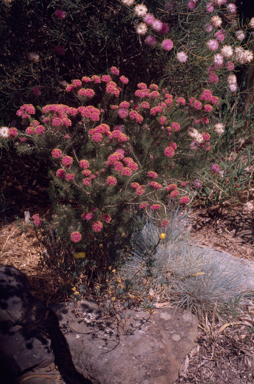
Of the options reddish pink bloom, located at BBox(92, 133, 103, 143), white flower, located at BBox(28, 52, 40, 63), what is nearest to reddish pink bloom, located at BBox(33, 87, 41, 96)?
white flower, located at BBox(28, 52, 40, 63)

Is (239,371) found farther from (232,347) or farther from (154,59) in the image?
(154,59)

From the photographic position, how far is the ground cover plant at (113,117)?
2277 millimetres

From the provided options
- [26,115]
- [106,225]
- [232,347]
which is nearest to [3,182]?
[26,115]

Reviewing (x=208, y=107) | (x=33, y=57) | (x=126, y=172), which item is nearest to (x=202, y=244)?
(x=208, y=107)

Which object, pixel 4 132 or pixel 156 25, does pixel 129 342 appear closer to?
pixel 4 132

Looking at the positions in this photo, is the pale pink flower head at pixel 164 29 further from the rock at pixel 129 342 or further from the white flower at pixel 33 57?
the rock at pixel 129 342

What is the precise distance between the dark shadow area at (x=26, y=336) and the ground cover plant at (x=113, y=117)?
0.35m

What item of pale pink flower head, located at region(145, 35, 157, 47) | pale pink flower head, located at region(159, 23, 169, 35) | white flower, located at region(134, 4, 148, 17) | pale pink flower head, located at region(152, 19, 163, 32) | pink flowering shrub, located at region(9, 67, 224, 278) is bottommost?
pink flowering shrub, located at region(9, 67, 224, 278)

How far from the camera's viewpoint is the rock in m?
1.96

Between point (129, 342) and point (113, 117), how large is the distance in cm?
186

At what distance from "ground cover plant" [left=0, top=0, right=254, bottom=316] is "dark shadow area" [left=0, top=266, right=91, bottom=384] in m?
0.35

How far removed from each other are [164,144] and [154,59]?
1.16 metres

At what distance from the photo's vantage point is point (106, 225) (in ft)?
7.73

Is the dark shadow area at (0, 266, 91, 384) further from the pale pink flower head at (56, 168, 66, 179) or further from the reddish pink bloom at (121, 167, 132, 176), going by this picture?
the reddish pink bloom at (121, 167, 132, 176)
